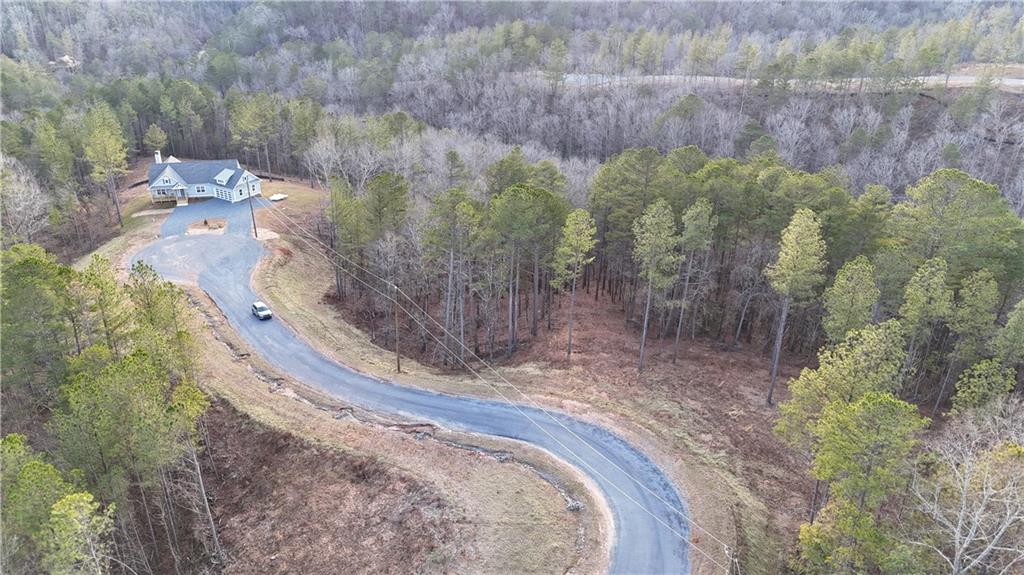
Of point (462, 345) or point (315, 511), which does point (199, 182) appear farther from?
point (315, 511)

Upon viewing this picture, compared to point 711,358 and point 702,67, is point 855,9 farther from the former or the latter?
point 711,358

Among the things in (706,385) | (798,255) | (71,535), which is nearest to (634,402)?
(706,385)

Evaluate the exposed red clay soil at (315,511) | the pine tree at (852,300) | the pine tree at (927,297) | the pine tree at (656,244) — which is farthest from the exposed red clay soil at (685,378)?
the exposed red clay soil at (315,511)

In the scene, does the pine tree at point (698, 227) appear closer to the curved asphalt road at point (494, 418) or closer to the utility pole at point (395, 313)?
the curved asphalt road at point (494, 418)

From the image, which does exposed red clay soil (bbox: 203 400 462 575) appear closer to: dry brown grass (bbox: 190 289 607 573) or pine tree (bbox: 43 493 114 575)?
dry brown grass (bbox: 190 289 607 573)

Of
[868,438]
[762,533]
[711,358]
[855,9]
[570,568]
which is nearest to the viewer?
[868,438]

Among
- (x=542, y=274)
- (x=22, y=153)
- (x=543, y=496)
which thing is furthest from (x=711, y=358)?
(x=22, y=153)
